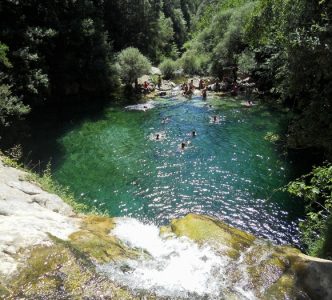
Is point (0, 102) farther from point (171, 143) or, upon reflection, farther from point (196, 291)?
point (196, 291)

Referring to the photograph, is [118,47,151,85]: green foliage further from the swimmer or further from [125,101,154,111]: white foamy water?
the swimmer

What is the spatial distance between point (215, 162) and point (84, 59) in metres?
22.3

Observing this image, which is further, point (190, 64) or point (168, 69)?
point (190, 64)

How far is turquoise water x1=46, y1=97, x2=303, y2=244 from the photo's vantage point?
16.8 m

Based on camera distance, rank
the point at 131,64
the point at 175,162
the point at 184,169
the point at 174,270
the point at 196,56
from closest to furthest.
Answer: the point at 174,270 → the point at 184,169 → the point at 175,162 → the point at 131,64 → the point at 196,56

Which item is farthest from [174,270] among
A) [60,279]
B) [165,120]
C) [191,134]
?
[165,120]

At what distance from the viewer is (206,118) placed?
105ft

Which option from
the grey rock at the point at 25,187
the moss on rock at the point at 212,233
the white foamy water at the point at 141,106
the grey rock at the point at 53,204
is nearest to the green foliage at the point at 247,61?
the white foamy water at the point at 141,106

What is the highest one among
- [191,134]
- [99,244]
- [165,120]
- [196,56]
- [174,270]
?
[196,56]

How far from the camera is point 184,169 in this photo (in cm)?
2145

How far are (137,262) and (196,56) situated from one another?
4782 centimetres

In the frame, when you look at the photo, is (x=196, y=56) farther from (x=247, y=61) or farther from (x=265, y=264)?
(x=265, y=264)

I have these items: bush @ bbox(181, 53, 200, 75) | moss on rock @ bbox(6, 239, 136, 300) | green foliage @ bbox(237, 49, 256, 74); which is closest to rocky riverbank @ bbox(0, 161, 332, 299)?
moss on rock @ bbox(6, 239, 136, 300)

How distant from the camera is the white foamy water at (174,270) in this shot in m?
8.28
